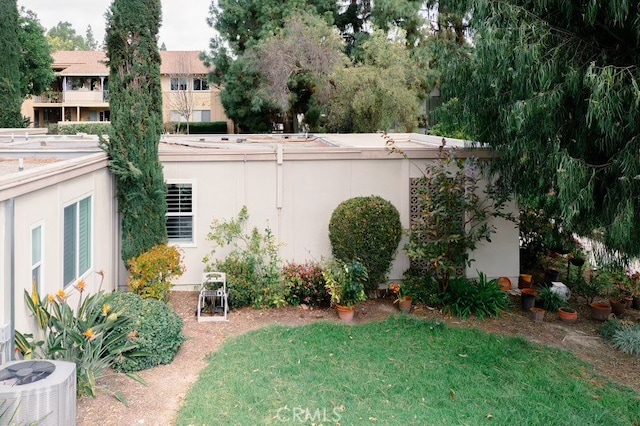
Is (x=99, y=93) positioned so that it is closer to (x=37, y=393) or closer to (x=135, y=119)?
(x=135, y=119)

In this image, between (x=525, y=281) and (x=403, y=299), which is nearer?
(x=403, y=299)

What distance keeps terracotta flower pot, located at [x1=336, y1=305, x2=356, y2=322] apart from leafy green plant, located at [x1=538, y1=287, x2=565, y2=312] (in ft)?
10.9

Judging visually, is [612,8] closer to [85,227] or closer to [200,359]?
[200,359]

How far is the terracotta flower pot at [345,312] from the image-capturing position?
9.17m

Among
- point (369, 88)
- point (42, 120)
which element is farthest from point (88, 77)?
point (369, 88)

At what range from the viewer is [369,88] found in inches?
985

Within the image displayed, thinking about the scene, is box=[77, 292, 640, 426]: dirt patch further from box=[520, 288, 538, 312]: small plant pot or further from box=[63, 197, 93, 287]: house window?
box=[63, 197, 93, 287]: house window

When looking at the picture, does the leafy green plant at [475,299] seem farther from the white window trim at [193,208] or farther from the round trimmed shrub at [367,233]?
the white window trim at [193,208]

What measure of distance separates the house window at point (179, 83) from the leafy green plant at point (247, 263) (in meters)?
31.4

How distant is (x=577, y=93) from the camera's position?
6.79 m

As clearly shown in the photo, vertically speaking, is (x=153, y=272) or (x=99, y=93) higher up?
(x=99, y=93)

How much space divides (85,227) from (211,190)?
99.3 inches

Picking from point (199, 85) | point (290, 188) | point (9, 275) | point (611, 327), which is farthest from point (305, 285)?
point (199, 85)

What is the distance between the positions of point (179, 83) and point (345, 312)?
109ft
